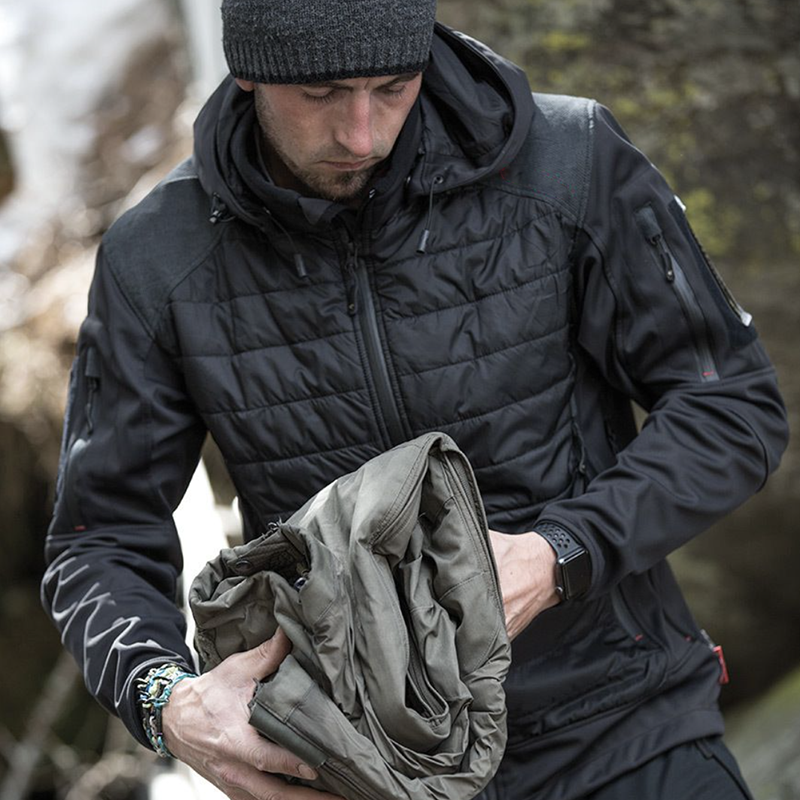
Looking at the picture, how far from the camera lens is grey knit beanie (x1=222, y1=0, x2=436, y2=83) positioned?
1.90 metres

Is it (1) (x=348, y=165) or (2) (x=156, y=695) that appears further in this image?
(1) (x=348, y=165)

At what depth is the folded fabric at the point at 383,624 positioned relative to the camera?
160 cm

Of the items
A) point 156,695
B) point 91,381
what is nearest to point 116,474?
point 91,381

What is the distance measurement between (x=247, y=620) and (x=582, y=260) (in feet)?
2.79

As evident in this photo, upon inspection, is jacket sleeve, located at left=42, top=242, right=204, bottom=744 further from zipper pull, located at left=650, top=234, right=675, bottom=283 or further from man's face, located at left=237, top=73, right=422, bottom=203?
zipper pull, located at left=650, top=234, right=675, bottom=283

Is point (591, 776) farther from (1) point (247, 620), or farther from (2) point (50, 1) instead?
(2) point (50, 1)

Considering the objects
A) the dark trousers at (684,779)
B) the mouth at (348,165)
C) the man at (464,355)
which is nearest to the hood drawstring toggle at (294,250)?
the man at (464,355)

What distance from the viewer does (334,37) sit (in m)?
1.90

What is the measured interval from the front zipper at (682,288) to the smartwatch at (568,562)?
0.39 meters

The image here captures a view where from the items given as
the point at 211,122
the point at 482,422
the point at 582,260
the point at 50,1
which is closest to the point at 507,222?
the point at 582,260

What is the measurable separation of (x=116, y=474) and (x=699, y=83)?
205 cm

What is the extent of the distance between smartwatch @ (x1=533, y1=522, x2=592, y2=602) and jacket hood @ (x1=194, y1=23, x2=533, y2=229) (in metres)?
0.60

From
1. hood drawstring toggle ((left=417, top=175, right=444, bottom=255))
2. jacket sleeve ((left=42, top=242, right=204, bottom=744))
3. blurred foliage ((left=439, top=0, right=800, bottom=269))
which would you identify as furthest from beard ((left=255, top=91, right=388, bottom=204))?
blurred foliage ((left=439, top=0, right=800, bottom=269))

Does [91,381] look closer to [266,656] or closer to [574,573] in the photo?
[266,656]
